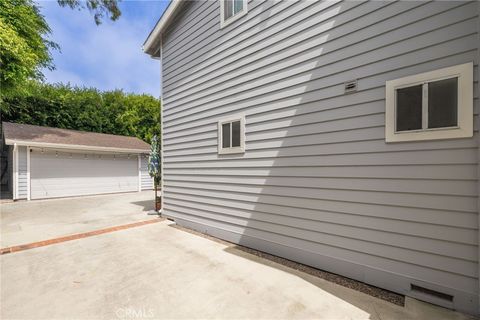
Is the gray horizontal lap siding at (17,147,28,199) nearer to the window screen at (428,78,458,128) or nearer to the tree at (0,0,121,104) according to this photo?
the tree at (0,0,121,104)

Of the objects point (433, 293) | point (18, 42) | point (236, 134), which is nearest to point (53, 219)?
point (236, 134)

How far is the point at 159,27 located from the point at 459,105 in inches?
264

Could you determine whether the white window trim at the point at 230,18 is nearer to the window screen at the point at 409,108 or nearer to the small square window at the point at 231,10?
the small square window at the point at 231,10

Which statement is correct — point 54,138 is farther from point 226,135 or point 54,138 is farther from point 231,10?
point 231,10

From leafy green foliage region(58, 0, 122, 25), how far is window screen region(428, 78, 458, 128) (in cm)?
1193

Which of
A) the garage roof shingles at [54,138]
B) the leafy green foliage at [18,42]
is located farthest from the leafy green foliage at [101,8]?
the garage roof shingles at [54,138]

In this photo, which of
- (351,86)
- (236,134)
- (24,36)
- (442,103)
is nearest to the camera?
(442,103)

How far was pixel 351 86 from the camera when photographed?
3.03 m

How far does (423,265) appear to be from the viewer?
251cm

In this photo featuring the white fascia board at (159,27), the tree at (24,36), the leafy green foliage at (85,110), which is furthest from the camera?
the leafy green foliage at (85,110)

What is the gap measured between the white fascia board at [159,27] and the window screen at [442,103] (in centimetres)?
567

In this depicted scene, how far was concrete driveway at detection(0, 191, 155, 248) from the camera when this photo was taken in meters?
5.12

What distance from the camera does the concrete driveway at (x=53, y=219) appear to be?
202 inches

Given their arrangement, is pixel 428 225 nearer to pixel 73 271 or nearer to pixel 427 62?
pixel 427 62
